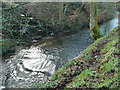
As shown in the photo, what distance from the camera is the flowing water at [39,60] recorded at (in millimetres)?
→ 7588

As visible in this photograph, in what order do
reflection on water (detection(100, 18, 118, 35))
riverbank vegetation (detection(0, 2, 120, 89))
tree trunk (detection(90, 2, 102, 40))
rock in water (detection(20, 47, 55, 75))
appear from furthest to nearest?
reflection on water (detection(100, 18, 118, 35)) → tree trunk (detection(90, 2, 102, 40)) → rock in water (detection(20, 47, 55, 75)) → riverbank vegetation (detection(0, 2, 120, 89))

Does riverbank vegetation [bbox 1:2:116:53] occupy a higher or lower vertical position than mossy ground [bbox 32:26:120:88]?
higher

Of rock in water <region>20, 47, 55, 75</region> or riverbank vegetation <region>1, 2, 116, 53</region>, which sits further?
riverbank vegetation <region>1, 2, 116, 53</region>

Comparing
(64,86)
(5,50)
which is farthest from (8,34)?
(64,86)

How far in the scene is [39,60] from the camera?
32.3 feet

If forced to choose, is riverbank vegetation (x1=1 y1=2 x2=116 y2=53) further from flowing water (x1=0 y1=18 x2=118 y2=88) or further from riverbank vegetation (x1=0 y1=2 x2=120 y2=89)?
flowing water (x1=0 y1=18 x2=118 y2=88)

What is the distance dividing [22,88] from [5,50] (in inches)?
217

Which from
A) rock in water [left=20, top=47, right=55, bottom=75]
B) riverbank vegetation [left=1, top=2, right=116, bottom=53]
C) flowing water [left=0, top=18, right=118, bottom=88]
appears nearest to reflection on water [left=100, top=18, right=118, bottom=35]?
riverbank vegetation [left=1, top=2, right=116, bottom=53]

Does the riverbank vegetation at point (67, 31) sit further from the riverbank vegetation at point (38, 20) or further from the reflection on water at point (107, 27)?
the reflection on water at point (107, 27)

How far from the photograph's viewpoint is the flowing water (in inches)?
299

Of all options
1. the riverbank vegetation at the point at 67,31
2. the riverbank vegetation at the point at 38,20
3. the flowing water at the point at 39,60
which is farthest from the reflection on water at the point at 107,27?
the flowing water at the point at 39,60

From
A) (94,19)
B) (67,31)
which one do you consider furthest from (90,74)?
(67,31)

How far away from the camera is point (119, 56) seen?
6055 millimetres

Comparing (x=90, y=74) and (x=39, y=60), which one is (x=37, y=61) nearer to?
A: (x=39, y=60)
